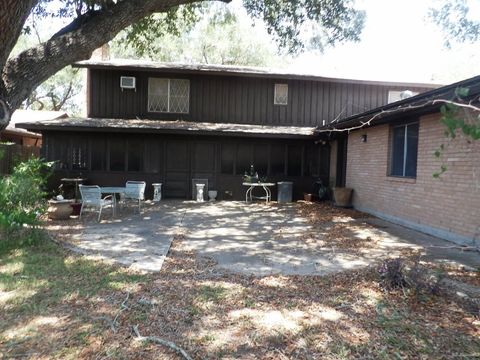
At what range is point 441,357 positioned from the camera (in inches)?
110

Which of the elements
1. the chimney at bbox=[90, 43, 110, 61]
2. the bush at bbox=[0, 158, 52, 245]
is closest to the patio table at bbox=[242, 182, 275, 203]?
the bush at bbox=[0, 158, 52, 245]

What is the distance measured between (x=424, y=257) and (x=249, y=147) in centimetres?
851

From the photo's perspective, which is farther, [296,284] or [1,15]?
[296,284]

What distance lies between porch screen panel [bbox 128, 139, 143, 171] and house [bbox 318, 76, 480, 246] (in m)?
6.26

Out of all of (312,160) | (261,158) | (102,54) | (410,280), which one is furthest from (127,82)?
(410,280)

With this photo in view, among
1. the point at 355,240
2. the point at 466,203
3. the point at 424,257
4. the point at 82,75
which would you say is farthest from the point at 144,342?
the point at 82,75

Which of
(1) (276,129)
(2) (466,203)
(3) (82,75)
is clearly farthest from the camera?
(3) (82,75)

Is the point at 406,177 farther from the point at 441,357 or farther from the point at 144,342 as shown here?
the point at 144,342

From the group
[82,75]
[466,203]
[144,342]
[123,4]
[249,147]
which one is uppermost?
[82,75]

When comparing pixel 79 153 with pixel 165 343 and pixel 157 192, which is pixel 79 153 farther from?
→ pixel 165 343

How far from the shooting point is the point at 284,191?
43.0 feet

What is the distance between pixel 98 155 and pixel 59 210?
4.76 meters

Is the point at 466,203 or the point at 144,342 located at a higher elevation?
the point at 466,203

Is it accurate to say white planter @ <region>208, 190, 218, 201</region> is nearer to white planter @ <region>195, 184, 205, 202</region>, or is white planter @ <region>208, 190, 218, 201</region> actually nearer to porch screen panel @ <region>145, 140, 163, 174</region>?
white planter @ <region>195, 184, 205, 202</region>
